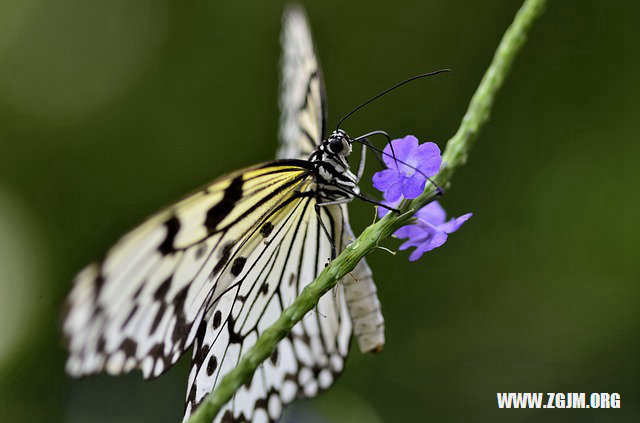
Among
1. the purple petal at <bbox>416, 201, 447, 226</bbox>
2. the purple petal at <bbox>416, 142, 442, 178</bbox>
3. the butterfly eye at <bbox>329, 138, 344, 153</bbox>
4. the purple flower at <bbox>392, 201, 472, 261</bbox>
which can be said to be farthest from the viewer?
the butterfly eye at <bbox>329, 138, 344, 153</bbox>

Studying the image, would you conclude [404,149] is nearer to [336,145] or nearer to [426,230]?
[426,230]

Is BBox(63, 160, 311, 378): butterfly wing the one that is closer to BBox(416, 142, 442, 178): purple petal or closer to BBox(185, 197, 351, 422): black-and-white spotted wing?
BBox(185, 197, 351, 422): black-and-white spotted wing

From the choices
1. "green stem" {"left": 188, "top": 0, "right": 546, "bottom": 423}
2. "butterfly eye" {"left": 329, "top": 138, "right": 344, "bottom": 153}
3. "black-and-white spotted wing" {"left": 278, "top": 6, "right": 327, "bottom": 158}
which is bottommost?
"green stem" {"left": 188, "top": 0, "right": 546, "bottom": 423}

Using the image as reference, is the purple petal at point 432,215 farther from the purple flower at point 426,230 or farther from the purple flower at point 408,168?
the purple flower at point 408,168

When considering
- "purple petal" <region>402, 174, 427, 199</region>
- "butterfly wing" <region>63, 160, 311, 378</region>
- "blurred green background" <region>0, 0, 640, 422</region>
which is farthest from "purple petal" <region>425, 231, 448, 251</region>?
"blurred green background" <region>0, 0, 640, 422</region>

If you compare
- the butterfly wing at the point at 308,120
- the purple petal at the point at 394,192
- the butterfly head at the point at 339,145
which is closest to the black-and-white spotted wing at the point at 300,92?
the butterfly wing at the point at 308,120

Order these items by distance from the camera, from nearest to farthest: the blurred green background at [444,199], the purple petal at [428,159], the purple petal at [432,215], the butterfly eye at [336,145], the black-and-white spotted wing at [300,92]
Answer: the purple petal at [428,159], the purple petal at [432,215], the butterfly eye at [336,145], the black-and-white spotted wing at [300,92], the blurred green background at [444,199]
